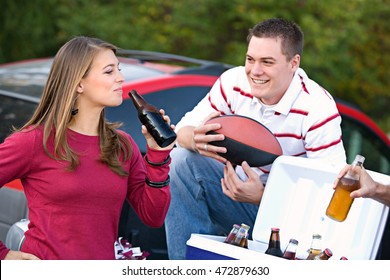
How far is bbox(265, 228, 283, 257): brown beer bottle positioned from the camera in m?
3.61

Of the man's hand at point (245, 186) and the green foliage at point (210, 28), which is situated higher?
the green foliage at point (210, 28)

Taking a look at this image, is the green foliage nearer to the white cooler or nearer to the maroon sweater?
the white cooler

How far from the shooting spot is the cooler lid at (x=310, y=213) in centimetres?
380

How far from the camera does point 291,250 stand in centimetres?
356

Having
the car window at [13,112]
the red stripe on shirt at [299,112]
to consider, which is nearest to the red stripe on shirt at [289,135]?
the red stripe on shirt at [299,112]

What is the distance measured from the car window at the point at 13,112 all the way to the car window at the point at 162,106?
48cm

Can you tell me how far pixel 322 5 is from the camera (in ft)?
30.3

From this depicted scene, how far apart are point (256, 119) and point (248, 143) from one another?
0.34 meters

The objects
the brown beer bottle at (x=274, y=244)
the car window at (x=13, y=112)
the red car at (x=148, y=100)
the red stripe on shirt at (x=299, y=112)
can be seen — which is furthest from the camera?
the car window at (x=13, y=112)

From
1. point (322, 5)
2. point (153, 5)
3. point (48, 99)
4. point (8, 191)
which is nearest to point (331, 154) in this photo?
point (48, 99)

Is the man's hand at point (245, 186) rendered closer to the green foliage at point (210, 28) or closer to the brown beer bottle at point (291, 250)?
the brown beer bottle at point (291, 250)

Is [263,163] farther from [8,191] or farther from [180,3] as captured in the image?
[180,3]

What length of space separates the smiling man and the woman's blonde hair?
673mm
